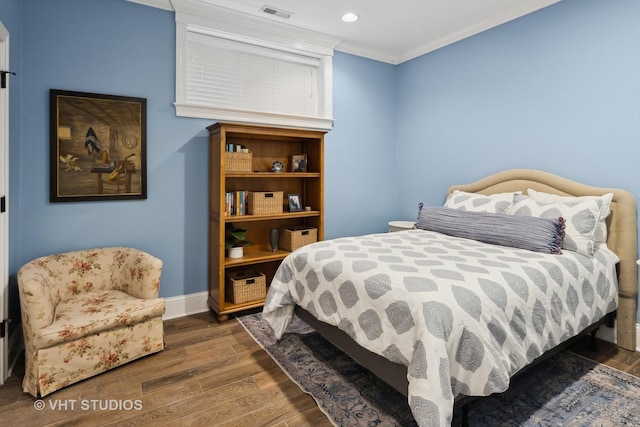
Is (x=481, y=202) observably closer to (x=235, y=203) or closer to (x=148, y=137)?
(x=235, y=203)

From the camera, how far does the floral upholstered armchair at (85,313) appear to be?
2010 mm

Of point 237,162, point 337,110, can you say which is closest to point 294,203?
point 237,162

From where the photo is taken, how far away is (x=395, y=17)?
11.1 ft

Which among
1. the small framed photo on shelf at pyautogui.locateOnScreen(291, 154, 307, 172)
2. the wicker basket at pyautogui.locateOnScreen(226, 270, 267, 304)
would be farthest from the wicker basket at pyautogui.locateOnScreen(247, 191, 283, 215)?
the wicker basket at pyautogui.locateOnScreen(226, 270, 267, 304)

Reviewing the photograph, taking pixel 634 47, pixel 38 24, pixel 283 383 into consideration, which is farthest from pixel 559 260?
pixel 38 24

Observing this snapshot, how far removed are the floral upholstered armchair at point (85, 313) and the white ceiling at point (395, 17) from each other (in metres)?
2.10

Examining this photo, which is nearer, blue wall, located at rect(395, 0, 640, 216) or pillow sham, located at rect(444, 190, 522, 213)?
blue wall, located at rect(395, 0, 640, 216)

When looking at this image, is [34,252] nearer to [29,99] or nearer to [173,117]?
[29,99]

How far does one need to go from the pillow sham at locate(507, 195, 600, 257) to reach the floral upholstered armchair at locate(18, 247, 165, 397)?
277 centimetres

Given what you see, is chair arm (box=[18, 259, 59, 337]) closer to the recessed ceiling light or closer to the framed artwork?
the framed artwork

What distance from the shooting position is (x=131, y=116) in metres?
2.89

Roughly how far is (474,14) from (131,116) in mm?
3123

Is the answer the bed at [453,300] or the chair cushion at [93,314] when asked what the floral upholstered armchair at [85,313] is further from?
the bed at [453,300]

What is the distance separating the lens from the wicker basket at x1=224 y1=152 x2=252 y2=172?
3076 mm
